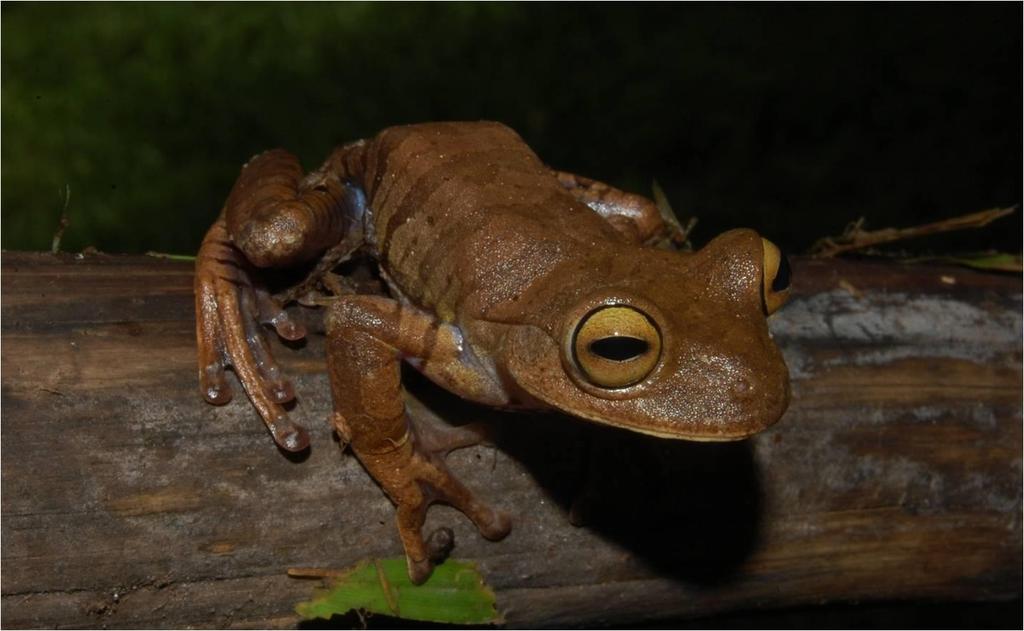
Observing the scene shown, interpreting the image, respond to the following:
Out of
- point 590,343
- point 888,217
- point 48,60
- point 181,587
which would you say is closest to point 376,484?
point 181,587

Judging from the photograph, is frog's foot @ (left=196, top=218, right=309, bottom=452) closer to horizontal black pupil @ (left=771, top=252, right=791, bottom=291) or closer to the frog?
the frog

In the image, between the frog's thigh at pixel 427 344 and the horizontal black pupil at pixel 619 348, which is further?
the frog's thigh at pixel 427 344

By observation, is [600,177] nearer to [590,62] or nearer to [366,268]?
[590,62]

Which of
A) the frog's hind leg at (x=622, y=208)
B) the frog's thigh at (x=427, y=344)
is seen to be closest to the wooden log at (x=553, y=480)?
the frog's thigh at (x=427, y=344)

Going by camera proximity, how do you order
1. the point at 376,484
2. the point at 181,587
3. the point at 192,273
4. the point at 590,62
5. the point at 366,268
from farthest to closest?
the point at 590,62 → the point at 366,268 → the point at 192,273 → the point at 376,484 → the point at 181,587

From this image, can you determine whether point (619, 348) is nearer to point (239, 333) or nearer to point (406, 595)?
point (406, 595)

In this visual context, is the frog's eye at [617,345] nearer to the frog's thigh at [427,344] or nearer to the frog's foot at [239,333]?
the frog's thigh at [427,344]

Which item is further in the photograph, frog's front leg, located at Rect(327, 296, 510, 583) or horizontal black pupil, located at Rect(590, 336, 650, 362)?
frog's front leg, located at Rect(327, 296, 510, 583)

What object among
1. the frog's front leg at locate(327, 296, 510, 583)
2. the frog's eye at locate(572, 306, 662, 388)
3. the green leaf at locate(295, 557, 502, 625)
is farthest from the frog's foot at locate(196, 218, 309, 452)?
the frog's eye at locate(572, 306, 662, 388)
